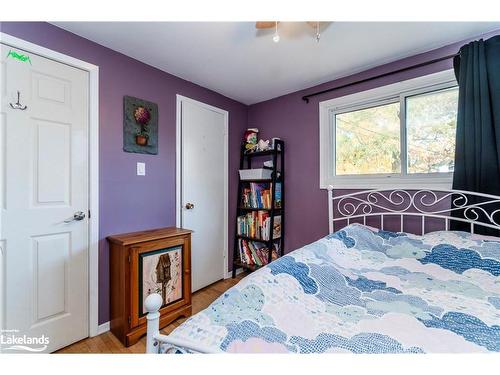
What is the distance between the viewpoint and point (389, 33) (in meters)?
1.65

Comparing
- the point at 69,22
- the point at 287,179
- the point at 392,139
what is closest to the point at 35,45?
the point at 69,22

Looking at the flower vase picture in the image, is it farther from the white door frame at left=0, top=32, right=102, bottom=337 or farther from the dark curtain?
the dark curtain

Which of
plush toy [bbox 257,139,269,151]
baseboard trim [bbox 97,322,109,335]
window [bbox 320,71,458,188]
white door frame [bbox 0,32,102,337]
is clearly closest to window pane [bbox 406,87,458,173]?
window [bbox 320,71,458,188]

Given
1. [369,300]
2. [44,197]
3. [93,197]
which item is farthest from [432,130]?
[44,197]

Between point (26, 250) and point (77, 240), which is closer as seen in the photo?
point (26, 250)

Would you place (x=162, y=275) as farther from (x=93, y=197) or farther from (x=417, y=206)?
(x=417, y=206)

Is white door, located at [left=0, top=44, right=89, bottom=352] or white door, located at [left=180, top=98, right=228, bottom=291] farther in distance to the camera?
white door, located at [left=180, top=98, right=228, bottom=291]

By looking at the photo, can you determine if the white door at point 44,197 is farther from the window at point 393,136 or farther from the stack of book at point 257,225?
the window at point 393,136

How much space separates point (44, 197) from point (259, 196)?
1884mm

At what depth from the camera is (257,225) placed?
268cm

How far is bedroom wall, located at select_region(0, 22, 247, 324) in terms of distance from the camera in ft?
5.38

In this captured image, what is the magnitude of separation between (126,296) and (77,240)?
541 millimetres

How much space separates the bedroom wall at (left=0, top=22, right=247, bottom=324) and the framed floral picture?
0.33 meters
